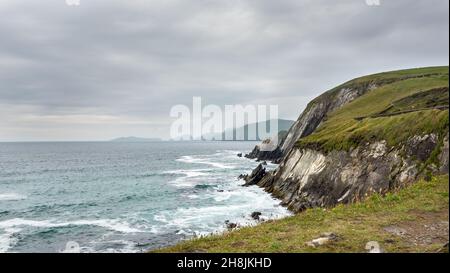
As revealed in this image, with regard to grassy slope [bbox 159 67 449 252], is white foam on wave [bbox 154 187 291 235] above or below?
below

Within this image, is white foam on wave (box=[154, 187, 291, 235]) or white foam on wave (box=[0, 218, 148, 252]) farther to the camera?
white foam on wave (box=[154, 187, 291, 235])

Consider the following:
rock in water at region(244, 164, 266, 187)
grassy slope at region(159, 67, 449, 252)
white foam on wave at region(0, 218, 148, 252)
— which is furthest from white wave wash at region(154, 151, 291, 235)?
grassy slope at region(159, 67, 449, 252)

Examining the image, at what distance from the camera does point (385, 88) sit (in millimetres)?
79438

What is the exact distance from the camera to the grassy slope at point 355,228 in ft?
36.3

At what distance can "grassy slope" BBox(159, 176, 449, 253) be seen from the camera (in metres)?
11.1

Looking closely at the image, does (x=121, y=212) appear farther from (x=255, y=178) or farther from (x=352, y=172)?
(x=352, y=172)

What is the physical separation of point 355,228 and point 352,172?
2970 centimetres

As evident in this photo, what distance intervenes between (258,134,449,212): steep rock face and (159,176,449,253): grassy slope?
10143 mm

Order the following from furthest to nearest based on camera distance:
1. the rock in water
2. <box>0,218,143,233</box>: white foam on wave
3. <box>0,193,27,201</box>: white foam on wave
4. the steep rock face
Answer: the rock in water, <box>0,193,27,201</box>: white foam on wave, <box>0,218,143,233</box>: white foam on wave, the steep rock face

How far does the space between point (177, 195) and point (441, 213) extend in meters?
51.3

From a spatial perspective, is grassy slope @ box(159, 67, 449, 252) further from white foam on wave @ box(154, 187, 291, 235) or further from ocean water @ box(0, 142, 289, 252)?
white foam on wave @ box(154, 187, 291, 235)

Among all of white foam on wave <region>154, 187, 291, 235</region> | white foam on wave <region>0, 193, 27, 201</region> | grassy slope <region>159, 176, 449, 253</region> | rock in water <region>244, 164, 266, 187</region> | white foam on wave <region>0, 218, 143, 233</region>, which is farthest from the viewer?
rock in water <region>244, 164, 266, 187</region>

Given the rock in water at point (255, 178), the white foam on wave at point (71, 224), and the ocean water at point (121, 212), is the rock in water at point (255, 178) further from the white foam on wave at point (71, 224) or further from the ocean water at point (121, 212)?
the white foam on wave at point (71, 224)
